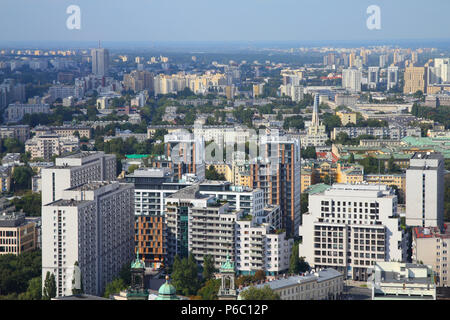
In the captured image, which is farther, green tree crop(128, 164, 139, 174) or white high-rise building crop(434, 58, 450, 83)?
white high-rise building crop(434, 58, 450, 83)

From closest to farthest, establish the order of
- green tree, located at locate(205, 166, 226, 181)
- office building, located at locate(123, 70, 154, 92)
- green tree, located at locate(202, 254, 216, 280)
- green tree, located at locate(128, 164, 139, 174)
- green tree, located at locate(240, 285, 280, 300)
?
green tree, located at locate(240, 285, 280, 300) → green tree, located at locate(202, 254, 216, 280) → green tree, located at locate(205, 166, 226, 181) → green tree, located at locate(128, 164, 139, 174) → office building, located at locate(123, 70, 154, 92)

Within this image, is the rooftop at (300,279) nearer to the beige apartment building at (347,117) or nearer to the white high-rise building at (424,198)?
the white high-rise building at (424,198)

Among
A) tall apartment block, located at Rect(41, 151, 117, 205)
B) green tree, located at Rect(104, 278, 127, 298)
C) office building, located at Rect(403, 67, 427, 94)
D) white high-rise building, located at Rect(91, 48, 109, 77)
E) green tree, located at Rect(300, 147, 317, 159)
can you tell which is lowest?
green tree, located at Rect(104, 278, 127, 298)

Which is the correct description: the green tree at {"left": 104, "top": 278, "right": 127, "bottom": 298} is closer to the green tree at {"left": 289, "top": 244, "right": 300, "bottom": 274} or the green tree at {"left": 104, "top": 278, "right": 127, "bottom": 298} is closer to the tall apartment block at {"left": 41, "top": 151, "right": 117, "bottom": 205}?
the green tree at {"left": 289, "top": 244, "right": 300, "bottom": 274}

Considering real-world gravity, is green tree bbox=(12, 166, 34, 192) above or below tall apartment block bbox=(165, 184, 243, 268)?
below

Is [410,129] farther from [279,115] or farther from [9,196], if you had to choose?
[9,196]

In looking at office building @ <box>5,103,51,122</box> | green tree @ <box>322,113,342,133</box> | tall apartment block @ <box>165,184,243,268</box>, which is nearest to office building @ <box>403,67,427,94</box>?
green tree @ <box>322,113,342,133</box>

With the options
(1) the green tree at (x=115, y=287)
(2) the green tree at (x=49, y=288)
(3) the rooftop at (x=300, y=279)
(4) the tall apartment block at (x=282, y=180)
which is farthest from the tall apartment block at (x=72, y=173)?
(3) the rooftop at (x=300, y=279)

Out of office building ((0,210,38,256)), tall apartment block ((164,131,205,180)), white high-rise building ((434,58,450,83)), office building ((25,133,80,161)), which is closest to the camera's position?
office building ((0,210,38,256))
